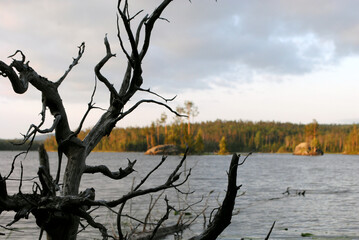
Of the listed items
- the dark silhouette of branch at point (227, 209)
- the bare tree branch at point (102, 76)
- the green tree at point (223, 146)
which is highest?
the bare tree branch at point (102, 76)

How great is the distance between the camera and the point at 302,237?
60.2 ft

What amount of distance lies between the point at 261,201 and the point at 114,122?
102 feet

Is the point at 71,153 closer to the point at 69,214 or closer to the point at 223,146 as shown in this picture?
the point at 69,214

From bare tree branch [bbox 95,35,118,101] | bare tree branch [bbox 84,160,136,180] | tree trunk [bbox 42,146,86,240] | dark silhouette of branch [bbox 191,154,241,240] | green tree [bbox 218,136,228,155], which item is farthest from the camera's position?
green tree [bbox 218,136,228,155]

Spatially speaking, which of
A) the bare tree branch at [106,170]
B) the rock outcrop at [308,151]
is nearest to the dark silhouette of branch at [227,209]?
the bare tree branch at [106,170]

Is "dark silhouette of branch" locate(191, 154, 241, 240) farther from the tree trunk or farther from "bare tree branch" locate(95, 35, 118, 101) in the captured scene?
"bare tree branch" locate(95, 35, 118, 101)

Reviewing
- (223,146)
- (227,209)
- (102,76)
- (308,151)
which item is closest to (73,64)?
(102,76)

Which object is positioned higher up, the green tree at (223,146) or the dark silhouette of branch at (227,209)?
the dark silhouette of branch at (227,209)

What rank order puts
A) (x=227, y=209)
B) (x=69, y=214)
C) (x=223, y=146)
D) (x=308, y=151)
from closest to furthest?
(x=227, y=209) < (x=69, y=214) < (x=223, y=146) < (x=308, y=151)

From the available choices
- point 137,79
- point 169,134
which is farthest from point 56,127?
point 169,134

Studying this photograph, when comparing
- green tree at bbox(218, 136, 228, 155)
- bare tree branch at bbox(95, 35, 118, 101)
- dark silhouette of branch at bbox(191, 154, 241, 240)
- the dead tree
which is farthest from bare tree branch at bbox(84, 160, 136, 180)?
green tree at bbox(218, 136, 228, 155)

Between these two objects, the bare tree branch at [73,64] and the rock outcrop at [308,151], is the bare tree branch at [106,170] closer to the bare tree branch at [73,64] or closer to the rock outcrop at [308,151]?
the bare tree branch at [73,64]

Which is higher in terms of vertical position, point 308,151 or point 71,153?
point 71,153

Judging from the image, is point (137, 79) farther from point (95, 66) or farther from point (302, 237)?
point (302, 237)
